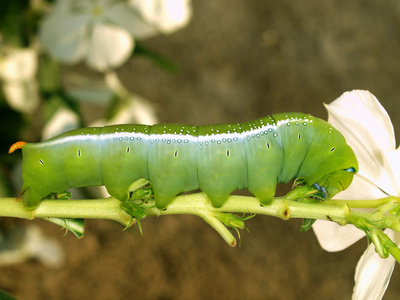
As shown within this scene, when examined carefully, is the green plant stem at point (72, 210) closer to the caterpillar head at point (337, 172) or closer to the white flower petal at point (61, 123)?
the caterpillar head at point (337, 172)

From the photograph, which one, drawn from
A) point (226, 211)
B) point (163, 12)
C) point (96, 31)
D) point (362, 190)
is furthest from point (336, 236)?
point (96, 31)

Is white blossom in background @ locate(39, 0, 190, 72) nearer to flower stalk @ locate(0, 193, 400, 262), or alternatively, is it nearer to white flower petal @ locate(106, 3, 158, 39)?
white flower petal @ locate(106, 3, 158, 39)

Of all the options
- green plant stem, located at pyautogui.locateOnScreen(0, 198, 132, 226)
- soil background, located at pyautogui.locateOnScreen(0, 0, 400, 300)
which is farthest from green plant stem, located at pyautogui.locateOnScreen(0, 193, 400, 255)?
soil background, located at pyautogui.locateOnScreen(0, 0, 400, 300)

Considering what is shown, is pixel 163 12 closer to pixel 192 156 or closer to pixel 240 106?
pixel 192 156

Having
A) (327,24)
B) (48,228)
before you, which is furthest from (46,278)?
(327,24)

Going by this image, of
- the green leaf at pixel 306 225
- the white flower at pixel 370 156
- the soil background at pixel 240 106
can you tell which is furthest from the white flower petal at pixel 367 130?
the soil background at pixel 240 106

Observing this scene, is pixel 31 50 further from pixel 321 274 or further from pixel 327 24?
pixel 327 24
